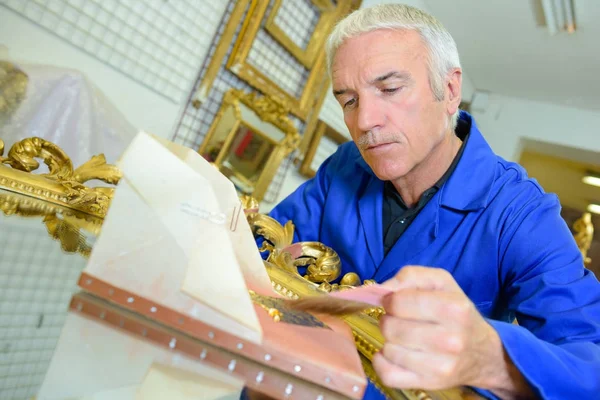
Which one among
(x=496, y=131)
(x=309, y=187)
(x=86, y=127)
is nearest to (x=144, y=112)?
(x=86, y=127)

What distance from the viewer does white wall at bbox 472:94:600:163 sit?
3.32 m

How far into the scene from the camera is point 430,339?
1.36ft

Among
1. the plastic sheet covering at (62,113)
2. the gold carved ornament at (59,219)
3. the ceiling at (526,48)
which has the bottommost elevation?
the gold carved ornament at (59,219)

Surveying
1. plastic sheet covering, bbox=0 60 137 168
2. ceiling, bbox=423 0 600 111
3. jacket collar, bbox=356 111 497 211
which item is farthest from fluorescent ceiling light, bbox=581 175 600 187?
plastic sheet covering, bbox=0 60 137 168

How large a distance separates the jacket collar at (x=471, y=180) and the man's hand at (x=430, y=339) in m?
0.56

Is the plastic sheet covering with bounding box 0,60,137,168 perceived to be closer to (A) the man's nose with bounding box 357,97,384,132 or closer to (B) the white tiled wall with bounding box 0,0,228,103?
(B) the white tiled wall with bounding box 0,0,228,103

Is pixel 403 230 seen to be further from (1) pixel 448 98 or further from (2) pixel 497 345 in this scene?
(2) pixel 497 345

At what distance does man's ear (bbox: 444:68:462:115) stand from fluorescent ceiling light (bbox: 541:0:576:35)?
1555 millimetres

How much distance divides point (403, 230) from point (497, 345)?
63 centimetres

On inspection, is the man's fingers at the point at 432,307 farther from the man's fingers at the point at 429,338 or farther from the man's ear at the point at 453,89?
the man's ear at the point at 453,89

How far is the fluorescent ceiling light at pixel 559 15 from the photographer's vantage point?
2246 millimetres

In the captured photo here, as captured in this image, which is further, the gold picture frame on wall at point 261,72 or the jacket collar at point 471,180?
the gold picture frame on wall at point 261,72

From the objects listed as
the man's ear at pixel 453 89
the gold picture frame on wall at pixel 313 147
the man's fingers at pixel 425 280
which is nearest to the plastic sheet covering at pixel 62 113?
the man's ear at pixel 453 89

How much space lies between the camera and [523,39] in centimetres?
269
